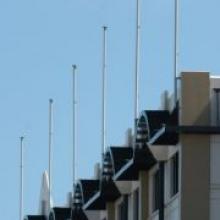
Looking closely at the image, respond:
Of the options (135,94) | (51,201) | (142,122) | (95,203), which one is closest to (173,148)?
(142,122)

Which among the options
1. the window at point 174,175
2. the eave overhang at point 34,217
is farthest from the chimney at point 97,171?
the eave overhang at point 34,217

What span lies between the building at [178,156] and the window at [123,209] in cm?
247

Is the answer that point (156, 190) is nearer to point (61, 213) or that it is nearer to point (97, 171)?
point (97, 171)

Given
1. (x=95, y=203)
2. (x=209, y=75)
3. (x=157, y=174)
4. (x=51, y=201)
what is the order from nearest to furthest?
Answer: (x=209, y=75) → (x=157, y=174) → (x=95, y=203) → (x=51, y=201)

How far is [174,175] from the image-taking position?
2283 inches

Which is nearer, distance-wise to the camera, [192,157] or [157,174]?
[192,157]

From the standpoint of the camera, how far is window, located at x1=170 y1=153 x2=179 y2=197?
57.3m

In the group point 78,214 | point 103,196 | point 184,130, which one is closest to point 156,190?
point 103,196

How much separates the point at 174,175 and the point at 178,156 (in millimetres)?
1210

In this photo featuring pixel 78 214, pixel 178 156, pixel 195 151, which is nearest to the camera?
pixel 195 151

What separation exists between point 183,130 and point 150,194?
22.2 feet

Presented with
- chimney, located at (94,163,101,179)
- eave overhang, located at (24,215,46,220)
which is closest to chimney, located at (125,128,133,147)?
chimney, located at (94,163,101,179)

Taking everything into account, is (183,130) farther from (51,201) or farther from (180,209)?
(51,201)

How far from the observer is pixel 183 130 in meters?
55.5
